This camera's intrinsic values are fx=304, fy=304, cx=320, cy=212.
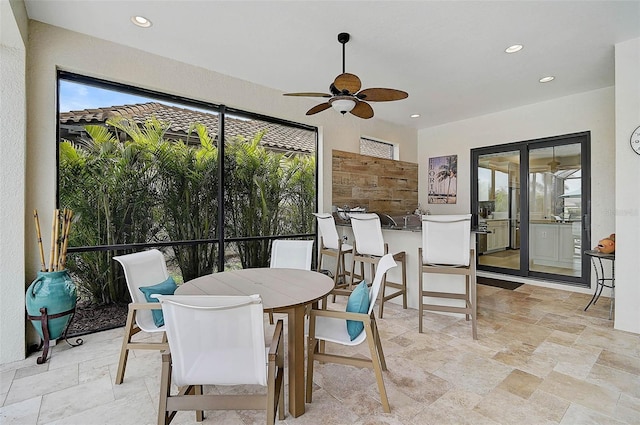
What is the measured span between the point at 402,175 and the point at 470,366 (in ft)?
14.0

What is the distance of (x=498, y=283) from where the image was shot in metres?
5.09

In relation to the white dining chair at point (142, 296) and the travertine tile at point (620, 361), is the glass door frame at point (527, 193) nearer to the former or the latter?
the travertine tile at point (620, 361)

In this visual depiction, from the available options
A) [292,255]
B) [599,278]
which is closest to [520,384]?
[292,255]

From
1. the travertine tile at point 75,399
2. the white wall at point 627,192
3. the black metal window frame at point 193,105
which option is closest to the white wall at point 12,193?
the black metal window frame at point 193,105

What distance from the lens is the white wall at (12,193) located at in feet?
8.18

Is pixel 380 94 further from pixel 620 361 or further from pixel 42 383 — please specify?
pixel 42 383

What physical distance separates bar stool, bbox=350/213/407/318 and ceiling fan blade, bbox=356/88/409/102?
125 centimetres

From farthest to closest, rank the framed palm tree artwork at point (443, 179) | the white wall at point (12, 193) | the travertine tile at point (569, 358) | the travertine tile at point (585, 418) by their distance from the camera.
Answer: the framed palm tree artwork at point (443, 179)
the white wall at point (12, 193)
the travertine tile at point (569, 358)
the travertine tile at point (585, 418)

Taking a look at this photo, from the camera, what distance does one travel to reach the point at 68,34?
288cm

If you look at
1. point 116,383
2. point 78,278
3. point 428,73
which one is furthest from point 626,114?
point 78,278

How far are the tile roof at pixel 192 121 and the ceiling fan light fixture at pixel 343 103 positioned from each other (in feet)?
5.55

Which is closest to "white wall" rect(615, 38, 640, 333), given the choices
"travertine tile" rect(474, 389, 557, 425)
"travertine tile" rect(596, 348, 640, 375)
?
"travertine tile" rect(596, 348, 640, 375)

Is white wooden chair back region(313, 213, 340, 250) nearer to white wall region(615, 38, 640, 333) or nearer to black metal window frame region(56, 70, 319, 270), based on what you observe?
black metal window frame region(56, 70, 319, 270)

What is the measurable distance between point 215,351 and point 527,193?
554 centimetres
